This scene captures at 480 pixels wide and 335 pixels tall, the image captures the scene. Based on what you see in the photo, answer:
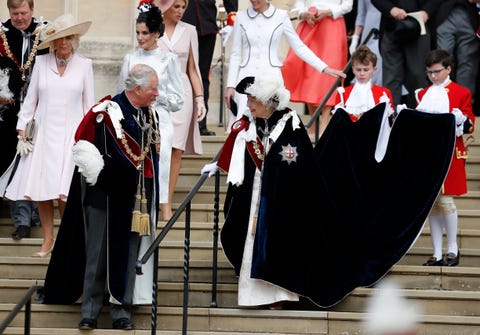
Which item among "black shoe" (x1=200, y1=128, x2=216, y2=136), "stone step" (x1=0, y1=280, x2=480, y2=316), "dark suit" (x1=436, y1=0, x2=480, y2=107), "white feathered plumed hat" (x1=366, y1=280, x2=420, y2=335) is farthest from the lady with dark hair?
"white feathered plumed hat" (x1=366, y1=280, x2=420, y2=335)

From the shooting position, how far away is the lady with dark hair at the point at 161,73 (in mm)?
9789

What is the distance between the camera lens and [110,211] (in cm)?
910

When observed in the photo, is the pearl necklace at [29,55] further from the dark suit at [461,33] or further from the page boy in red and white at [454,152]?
the dark suit at [461,33]

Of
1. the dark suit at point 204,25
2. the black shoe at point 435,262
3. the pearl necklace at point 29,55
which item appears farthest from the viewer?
the dark suit at point 204,25

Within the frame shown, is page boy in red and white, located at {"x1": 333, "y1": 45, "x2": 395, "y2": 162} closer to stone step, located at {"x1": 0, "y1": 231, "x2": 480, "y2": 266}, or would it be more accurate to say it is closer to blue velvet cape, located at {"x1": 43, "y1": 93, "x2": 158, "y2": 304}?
stone step, located at {"x1": 0, "y1": 231, "x2": 480, "y2": 266}

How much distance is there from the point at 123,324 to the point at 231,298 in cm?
85

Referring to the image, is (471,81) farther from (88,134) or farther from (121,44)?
(88,134)

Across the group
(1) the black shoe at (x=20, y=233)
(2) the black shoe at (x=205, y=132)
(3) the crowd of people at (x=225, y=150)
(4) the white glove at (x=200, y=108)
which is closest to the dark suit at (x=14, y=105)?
(3) the crowd of people at (x=225, y=150)

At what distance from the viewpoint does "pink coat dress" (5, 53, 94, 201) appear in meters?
10.2

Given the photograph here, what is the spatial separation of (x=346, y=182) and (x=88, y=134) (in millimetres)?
2005

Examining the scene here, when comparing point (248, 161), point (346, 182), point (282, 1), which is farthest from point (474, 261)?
point (282, 1)

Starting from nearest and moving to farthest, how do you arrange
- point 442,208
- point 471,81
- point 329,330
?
point 329,330 → point 442,208 → point 471,81

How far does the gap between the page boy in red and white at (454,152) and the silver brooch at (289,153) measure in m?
1.24

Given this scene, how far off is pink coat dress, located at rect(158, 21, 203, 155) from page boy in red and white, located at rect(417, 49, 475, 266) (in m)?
1.92
